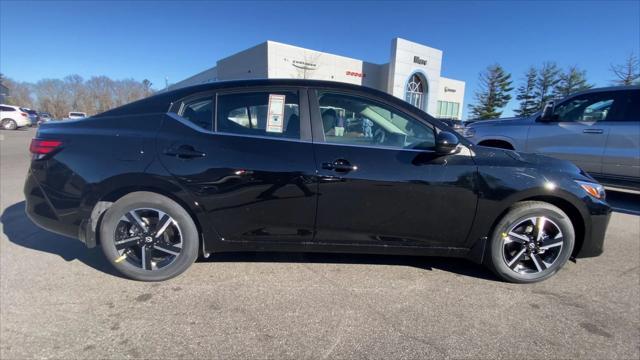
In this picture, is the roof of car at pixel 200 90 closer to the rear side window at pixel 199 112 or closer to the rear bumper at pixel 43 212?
the rear side window at pixel 199 112

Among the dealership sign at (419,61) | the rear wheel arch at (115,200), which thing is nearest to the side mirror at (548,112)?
the rear wheel arch at (115,200)

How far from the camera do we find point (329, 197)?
2.46 meters

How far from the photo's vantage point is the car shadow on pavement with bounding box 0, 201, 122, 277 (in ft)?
9.53

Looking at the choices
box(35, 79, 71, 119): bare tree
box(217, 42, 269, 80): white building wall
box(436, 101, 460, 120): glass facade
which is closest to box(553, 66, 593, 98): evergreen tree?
box(436, 101, 460, 120): glass facade

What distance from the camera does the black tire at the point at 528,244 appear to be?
2.61 metres

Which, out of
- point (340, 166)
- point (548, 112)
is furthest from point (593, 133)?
point (340, 166)

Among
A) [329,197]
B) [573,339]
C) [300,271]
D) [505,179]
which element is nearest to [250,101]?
[329,197]

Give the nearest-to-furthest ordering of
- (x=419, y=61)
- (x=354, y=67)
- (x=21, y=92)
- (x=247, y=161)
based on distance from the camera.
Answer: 1. (x=247, y=161)
2. (x=419, y=61)
3. (x=354, y=67)
4. (x=21, y=92)

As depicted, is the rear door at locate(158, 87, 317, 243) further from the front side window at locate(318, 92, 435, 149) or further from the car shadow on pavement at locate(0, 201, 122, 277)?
the car shadow on pavement at locate(0, 201, 122, 277)

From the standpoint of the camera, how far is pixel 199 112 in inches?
103

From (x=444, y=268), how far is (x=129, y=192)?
2889 mm

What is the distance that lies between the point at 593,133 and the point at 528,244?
13.2 ft

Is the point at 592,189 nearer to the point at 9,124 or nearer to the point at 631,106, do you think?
the point at 631,106

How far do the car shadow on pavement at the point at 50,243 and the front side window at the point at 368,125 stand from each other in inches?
90.3
